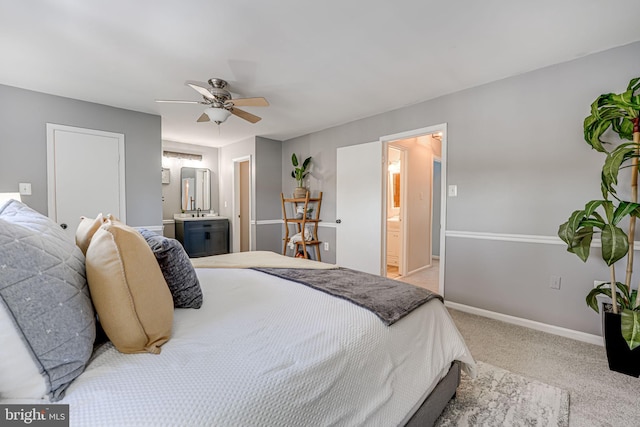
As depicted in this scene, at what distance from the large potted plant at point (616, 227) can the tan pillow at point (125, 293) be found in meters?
2.47

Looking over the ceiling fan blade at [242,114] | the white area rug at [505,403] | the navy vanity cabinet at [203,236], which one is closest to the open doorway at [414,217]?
the ceiling fan blade at [242,114]

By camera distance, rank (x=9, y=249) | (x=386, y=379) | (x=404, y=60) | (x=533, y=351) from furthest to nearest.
Answer: (x=404, y=60), (x=533, y=351), (x=386, y=379), (x=9, y=249)

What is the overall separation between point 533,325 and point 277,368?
8.95 ft

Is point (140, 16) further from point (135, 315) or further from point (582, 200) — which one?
point (582, 200)

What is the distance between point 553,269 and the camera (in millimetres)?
2387

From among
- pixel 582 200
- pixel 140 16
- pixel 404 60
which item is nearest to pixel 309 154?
pixel 404 60

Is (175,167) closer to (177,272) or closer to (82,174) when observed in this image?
(82,174)

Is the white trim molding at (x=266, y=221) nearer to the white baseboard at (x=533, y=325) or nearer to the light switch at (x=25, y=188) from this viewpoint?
the light switch at (x=25, y=188)

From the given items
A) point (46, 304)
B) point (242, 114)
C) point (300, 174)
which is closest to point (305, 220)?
point (300, 174)

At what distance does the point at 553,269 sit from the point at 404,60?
7.32 feet

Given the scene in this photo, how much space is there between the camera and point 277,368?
80 centimetres

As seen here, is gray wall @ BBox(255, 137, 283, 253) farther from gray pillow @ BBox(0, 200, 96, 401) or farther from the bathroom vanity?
gray pillow @ BBox(0, 200, 96, 401)

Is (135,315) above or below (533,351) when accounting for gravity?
above

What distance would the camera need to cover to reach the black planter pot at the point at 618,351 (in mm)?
1769
